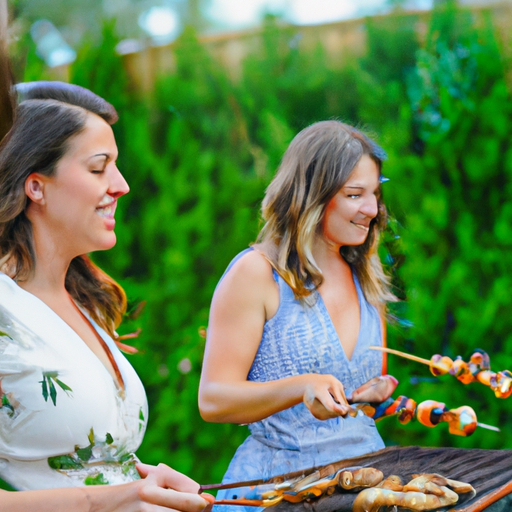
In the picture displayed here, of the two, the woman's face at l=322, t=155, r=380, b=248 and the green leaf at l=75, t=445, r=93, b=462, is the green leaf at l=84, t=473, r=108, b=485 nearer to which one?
A: the green leaf at l=75, t=445, r=93, b=462

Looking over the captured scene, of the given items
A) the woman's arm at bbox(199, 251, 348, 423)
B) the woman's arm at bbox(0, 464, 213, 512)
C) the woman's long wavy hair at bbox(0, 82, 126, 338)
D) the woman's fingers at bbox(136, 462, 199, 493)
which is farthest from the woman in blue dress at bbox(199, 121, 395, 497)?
the woman's long wavy hair at bbox(0, 82, 126, 338)

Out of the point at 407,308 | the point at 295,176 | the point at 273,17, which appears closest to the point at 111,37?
the point at 273,17

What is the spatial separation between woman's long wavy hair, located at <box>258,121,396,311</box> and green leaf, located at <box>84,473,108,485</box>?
1.82 ft

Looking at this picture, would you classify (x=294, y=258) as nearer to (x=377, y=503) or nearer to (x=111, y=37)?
(x=377, y=503)

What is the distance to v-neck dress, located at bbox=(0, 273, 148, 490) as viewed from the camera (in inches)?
42.4

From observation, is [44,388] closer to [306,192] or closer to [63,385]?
[63,385]

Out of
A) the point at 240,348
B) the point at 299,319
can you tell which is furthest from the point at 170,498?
the point at 299,319

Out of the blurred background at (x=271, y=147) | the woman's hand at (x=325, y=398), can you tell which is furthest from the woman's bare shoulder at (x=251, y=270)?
the blurred background at (x=271, y=147)

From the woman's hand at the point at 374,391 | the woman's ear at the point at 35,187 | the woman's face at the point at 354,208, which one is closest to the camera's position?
the woman's ear at the point at 35,187

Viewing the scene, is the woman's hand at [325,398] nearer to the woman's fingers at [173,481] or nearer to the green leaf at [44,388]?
the woman's fingers at [173,481]

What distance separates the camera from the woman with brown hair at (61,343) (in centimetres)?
108

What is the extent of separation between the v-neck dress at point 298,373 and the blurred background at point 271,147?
2.10 ft

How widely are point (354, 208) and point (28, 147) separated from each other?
28.2 inches

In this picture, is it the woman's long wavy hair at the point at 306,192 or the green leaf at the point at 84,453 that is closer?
the green leaf at the point at 84,453
